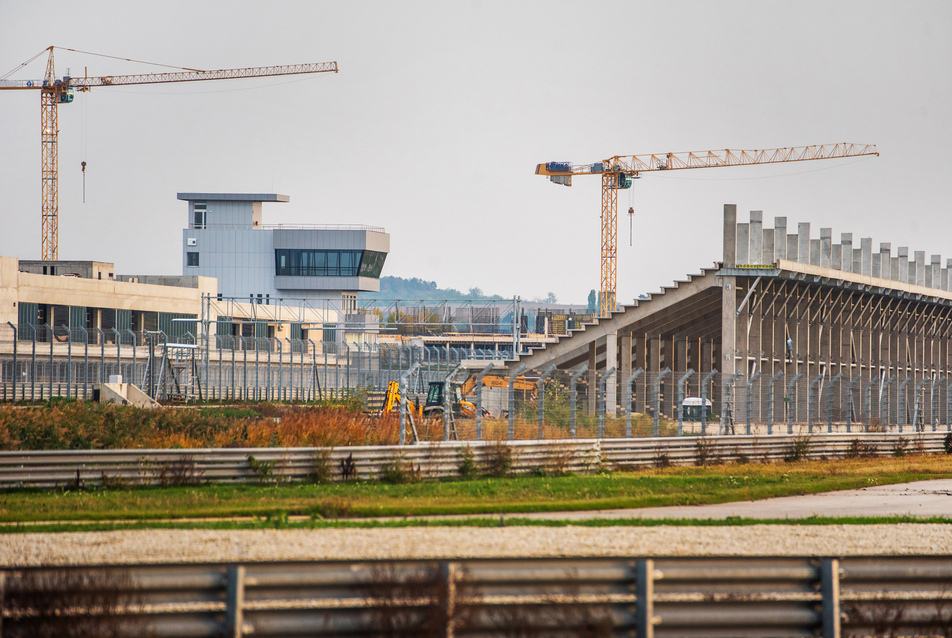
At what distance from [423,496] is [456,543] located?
6.02 m

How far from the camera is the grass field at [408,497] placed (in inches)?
642

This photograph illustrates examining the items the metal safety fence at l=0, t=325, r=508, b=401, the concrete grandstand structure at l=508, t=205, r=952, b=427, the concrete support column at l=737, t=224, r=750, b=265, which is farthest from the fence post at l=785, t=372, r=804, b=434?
the metal safety fence at l=0, t=325, r=508, b=401

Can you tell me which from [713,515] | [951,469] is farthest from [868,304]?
[713,515]

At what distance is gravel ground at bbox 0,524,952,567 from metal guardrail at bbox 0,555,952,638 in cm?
389

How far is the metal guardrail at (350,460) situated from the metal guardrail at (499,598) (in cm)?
1192

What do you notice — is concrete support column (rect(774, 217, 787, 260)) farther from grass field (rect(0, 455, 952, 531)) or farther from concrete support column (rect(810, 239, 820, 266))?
grass field (rect(0, 455, 952, 531))

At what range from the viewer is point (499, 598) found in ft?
24.2

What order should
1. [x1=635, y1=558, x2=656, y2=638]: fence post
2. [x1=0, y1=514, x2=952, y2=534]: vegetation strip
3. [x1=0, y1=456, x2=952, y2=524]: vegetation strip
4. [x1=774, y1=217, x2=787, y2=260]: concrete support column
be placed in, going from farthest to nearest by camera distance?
[x1=774, y1=217, x2=787, y2=260]: concrete support column
[x1=0, y1=456, x2=952, y2=524]: vegetation strip
[x1=0, y1=514, x2=952, y2=534]: vegetation strip
[x1=635, y1=558, x2=656, y2=638]: fence post

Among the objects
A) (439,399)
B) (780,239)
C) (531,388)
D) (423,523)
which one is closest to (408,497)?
(423,523)

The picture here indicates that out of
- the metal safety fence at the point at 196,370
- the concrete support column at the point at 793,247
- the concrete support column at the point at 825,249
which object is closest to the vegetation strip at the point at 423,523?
the metal safety fence at the point at 196,370

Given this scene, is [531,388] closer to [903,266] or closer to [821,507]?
[821,507]

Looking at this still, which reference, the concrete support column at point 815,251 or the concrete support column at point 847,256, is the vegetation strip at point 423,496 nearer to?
the concrete support column at point 815,251

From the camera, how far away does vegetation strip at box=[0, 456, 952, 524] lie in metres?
16.5

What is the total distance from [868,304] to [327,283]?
64116 mm
